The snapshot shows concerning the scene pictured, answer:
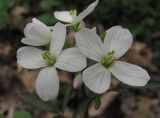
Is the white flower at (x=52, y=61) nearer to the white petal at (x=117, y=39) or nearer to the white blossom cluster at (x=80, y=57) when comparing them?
the white blossom cluster at (x=80, y=57)

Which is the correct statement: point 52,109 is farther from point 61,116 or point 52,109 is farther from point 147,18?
point 147,18

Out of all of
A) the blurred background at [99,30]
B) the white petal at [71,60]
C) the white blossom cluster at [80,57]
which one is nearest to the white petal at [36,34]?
the white blossom cluster at [80,57]

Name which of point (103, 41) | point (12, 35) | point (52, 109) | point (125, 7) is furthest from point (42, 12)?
point (103, 41)

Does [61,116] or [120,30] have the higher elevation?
[120,30]

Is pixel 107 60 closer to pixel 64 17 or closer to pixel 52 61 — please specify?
pixel 52 61

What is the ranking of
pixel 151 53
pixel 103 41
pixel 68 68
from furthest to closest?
1. pixel 151 53
2. pixel 103 41
3. pixel 68 68

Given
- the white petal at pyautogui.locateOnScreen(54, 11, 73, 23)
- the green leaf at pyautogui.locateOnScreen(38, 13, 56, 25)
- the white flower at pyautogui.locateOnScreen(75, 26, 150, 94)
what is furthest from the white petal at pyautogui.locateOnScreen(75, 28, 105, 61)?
the green leaf at pyautogui.locateOnScreen(38, 13, 56, 25)

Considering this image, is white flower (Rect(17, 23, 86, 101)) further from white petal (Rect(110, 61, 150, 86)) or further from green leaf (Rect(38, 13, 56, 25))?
green leaf (Rect(38, 13, 56, 25))
